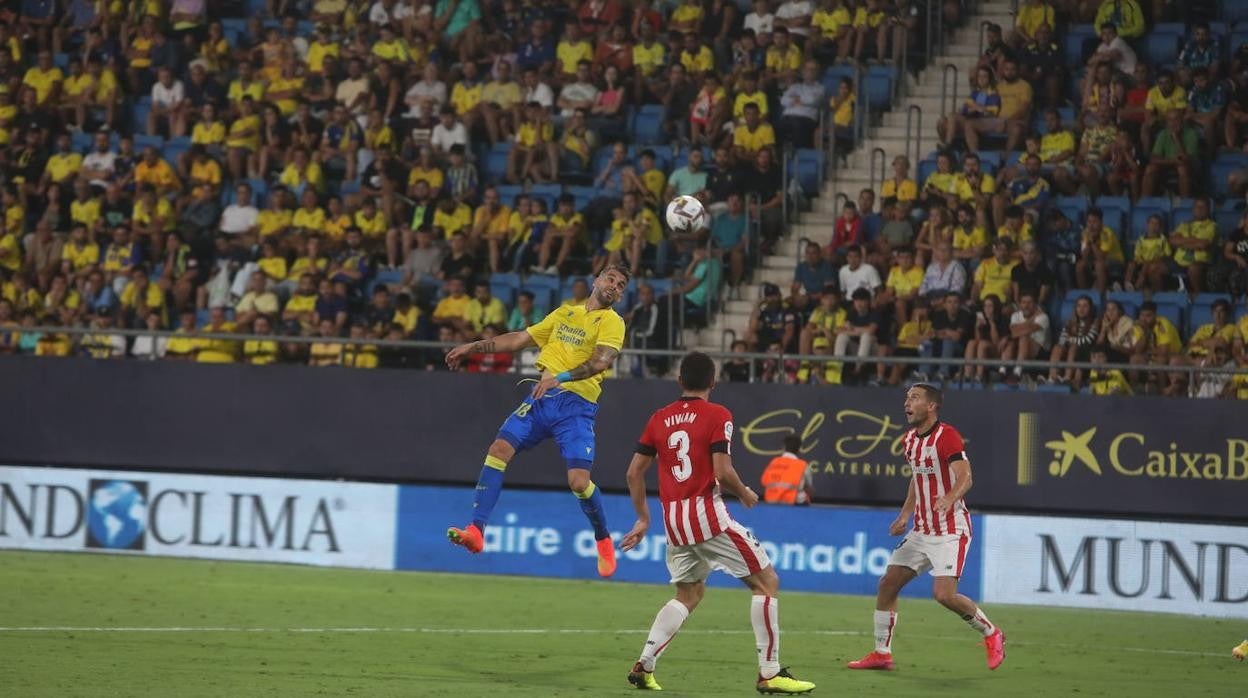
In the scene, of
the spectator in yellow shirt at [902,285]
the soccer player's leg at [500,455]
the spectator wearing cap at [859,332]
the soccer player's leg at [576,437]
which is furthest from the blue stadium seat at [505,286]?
the soccer player's leg at [500,455]

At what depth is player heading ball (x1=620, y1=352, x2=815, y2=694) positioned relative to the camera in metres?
10.8

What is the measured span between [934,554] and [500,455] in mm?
3518

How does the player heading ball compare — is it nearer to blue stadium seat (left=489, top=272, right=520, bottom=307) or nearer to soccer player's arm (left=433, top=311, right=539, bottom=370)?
soccer player's arm (left=433, top=311, right=539, bottom=370)

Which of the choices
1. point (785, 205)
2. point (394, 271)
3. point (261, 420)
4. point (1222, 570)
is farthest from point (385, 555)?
point (1222, 570)

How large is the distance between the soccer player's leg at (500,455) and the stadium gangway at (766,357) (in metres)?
2.95

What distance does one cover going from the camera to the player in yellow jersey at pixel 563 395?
13.8 meters

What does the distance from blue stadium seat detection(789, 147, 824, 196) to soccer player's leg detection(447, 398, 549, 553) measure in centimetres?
944

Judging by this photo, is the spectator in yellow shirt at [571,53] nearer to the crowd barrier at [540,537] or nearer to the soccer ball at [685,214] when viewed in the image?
the crowd barrier at [540,537]

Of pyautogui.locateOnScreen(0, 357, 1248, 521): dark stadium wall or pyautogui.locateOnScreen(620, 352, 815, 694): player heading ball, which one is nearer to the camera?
pyautogui.locateOnScreen(620, 352, 815, 694): player heading ball

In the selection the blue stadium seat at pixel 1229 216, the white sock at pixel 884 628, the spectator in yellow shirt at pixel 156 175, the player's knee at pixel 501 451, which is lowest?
the white sock at pixel 884 628

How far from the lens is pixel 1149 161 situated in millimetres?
21219

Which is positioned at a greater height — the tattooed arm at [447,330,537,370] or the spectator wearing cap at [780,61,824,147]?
the spectator wearing cap at [780,61,824,147]

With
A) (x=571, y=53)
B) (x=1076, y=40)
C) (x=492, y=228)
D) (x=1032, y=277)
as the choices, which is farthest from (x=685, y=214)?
(x=571, y=53)

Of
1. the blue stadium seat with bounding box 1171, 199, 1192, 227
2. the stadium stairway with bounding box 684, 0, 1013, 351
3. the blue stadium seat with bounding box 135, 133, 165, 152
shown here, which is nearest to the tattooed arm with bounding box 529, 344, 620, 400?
the stadium stairway with bounding box 684, 0, 1013, 351
